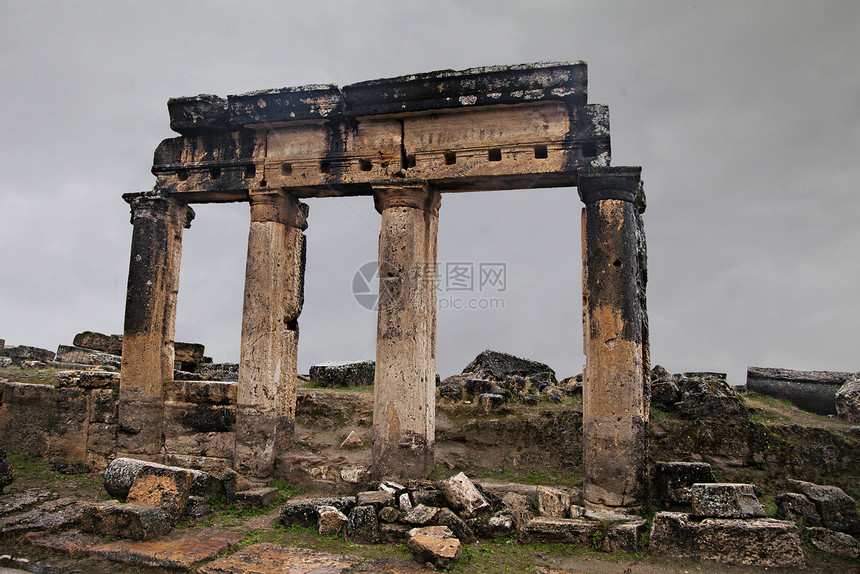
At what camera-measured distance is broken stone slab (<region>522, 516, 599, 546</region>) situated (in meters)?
6.50

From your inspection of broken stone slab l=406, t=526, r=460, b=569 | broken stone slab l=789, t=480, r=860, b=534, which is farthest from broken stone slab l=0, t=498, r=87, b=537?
broken stone slab l=789, t=480, r=860, b=534

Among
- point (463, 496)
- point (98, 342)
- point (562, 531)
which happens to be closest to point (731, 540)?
point (562, 531)

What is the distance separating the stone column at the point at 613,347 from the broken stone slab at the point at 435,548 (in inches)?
83.3

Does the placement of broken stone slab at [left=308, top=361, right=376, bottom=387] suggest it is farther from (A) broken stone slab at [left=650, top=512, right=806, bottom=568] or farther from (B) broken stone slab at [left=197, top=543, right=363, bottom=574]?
(A) broken stone slab at [left=650, top=512, right=806, bottom=568]

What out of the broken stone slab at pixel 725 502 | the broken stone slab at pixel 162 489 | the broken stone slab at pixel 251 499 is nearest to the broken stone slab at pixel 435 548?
the broken stone slab at pixel 251 499

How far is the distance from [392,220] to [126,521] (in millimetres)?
4919

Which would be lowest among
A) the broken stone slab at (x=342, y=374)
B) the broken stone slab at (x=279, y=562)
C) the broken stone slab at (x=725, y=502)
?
the broken stone slab at (x=279, y=562)

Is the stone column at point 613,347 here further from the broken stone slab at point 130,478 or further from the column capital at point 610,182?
the broken stone slab at point 130,478

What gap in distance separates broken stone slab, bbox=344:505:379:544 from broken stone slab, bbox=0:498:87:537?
10.3 feet

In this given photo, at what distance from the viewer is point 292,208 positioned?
9.34m

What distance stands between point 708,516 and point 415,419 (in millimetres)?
3642

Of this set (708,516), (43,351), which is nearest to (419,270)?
(708,516)

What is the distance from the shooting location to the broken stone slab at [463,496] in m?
6.95

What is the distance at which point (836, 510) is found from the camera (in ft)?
21.0
